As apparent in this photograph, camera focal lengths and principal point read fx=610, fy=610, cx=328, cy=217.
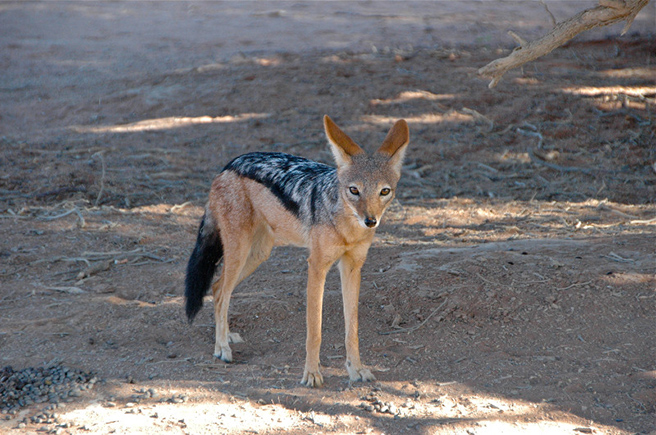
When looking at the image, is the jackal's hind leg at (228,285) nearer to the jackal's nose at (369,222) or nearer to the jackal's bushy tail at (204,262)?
the jackal's bushy tail at (204,262)

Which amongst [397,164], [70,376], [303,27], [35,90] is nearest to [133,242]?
[70,376]

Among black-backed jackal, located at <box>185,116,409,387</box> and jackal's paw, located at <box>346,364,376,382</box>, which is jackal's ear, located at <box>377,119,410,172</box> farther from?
jackal's paw, located at <box>346,364,376,382</box>

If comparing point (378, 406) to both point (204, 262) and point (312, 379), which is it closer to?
point (312, 379)

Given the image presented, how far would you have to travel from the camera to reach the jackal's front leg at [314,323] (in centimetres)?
389

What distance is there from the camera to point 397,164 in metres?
3.91

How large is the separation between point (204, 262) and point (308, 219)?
1136mm

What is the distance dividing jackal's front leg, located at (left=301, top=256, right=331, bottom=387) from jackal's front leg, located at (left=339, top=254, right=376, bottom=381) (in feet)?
0.55

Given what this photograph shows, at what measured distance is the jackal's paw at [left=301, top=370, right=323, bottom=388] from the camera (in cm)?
387

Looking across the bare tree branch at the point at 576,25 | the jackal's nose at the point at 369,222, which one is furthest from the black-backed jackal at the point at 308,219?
the bare tree branch at the point at 576,25

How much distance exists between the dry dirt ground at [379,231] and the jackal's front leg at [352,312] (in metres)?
0.13

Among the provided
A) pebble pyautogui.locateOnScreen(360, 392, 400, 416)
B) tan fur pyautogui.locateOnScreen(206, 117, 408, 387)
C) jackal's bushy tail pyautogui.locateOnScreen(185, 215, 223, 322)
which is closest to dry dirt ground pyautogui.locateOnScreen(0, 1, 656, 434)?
pebble pyautogui.locateOnScreen(360, 392, 400, 416)

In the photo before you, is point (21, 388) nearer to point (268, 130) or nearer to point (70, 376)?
point (70, 376)

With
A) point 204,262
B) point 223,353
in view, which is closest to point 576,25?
point 204,262

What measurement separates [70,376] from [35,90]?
35.7 feet
